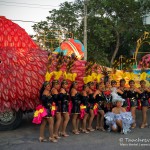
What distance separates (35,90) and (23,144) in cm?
126

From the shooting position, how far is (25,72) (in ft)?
20.2

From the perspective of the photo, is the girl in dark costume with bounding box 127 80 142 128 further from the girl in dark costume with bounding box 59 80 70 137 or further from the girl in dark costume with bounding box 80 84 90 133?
the girl in dark costume with bounding box 59 80 70 137

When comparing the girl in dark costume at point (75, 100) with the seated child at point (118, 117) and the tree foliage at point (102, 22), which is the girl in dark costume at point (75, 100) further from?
the tree foliage at point (102, 22)

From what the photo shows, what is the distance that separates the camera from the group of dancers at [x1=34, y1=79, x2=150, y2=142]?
221 inches

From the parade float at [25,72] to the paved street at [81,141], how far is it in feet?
1.75

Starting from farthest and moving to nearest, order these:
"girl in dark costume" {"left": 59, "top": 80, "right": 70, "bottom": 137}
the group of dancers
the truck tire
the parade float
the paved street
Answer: the truck tire, the parade float, "girl in dark costume" {"left": 59, "top": 80, "right": 70, "bottom": 137}, the group of dancers, the paved street

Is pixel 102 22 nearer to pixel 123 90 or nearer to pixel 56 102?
pixel 123 90

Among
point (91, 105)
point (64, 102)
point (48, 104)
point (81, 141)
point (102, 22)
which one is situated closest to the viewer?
point (48, 104)

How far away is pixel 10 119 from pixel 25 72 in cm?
119

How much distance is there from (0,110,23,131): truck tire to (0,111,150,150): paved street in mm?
120

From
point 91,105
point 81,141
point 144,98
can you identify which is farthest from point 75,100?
point 144,98

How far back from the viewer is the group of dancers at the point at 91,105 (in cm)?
561

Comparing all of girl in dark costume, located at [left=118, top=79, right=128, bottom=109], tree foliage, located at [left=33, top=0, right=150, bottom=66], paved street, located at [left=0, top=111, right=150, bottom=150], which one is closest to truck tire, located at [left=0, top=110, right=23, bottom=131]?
paved street, located at [left=0, top=111, right=150, bottom=150]

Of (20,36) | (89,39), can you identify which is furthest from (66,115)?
(89,39)
